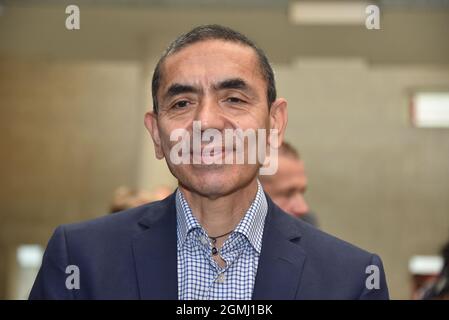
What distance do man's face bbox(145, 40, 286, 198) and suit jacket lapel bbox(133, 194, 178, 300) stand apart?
0.25 feet

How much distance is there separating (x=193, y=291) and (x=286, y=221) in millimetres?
206

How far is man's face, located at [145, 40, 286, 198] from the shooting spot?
3.55 ft

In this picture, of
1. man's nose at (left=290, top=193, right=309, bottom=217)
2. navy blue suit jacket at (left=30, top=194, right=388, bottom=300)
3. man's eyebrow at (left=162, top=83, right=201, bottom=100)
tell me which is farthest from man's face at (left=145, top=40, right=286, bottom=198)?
man's nose at (left=290, top=193, right=309, bottom=217)

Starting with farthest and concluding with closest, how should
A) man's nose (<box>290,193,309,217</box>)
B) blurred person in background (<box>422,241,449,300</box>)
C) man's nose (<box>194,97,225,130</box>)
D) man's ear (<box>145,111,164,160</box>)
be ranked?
1. man's nose (<box>290,193,309,217</box>)
2. blurred person in background (<box>422,241,449,300</box>)
3. man's ear (<box>145,111,164,160</box>)
4. man's nose (<box>194,97,225,130</box>)

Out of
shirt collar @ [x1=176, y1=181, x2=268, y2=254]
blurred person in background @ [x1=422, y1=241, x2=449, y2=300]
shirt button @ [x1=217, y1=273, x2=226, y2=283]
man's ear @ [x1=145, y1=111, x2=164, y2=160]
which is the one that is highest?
man's ear @ [x1=145, y1=111, x2=164, y2=160]

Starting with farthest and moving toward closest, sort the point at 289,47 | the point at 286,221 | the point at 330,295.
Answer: the point at 289,47
the point at 286,221
the point at 330,295

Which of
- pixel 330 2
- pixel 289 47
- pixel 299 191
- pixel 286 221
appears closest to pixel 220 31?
pixel 286 221

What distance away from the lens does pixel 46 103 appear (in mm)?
4652

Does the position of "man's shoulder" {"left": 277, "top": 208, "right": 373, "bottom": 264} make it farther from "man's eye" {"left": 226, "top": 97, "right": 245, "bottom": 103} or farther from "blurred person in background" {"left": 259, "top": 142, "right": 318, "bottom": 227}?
"blurred person in background" {"left": 259, "top": 142, "right": 318, "bottom": 227}

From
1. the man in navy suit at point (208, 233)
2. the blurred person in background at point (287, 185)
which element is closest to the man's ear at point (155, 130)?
the man in navy suit at point (208, 233)

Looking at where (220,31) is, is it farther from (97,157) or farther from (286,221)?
(97,157)

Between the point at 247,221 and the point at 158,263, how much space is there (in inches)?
6.4

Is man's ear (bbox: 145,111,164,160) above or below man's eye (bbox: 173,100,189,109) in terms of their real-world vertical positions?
below

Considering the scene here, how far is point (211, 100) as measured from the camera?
3.59 ft
